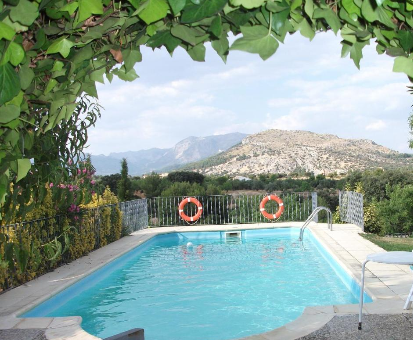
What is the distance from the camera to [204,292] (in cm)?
674

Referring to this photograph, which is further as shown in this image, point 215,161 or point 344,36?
point 215,161

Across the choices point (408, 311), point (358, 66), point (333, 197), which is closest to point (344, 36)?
point (358, 66)

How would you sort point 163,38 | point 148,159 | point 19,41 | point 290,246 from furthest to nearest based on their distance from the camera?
1. point 148,159
2. point 290,246
3. point 163,38
4. point 19,41

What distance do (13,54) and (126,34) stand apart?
0.28 meters

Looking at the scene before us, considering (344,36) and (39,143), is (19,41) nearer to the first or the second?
(344,36)

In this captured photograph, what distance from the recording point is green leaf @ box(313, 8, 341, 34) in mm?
827

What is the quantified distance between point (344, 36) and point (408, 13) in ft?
0.41

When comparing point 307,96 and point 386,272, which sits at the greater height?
point 307,96

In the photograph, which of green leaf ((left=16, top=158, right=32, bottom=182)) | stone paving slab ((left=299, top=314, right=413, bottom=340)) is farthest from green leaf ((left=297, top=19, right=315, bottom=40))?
stone paving slab ((left=299, top=314, right=413, bottom=340))

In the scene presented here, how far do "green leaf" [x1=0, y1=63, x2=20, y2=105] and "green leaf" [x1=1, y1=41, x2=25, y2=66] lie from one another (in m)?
0.02

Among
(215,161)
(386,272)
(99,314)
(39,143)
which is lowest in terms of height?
(99,314)

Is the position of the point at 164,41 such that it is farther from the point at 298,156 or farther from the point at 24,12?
the point at 298,156

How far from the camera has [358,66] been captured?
100 cm

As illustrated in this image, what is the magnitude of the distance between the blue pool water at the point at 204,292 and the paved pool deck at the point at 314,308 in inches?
7.5
